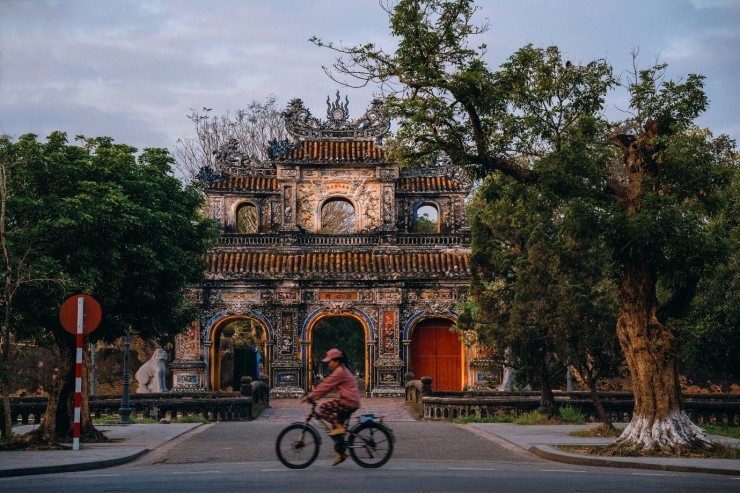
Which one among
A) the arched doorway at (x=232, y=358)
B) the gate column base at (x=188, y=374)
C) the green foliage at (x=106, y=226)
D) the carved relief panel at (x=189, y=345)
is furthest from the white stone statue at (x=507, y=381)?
the green foliage at (x=106, y=226)

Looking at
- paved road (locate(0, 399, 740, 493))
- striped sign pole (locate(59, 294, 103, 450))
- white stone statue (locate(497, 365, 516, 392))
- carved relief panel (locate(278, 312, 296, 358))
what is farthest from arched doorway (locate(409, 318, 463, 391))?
striped sign pole (locate(59, 294, 103, 450))

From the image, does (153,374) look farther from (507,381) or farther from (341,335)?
(341,335)

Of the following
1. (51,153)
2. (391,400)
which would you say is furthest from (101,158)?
(391,400)

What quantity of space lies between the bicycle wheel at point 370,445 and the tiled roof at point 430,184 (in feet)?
105

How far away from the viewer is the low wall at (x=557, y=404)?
29.8 meters

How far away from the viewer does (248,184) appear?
48.4 metres

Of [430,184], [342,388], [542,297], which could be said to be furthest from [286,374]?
[342,388]

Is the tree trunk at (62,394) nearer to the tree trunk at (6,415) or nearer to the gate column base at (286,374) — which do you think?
the tree trunk at (6,415)

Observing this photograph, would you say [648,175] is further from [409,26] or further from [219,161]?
[219,161]

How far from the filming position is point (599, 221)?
19.5 meters

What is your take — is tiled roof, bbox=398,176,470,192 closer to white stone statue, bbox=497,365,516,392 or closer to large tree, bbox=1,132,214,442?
white stone statue, bbox=497,365,516,392

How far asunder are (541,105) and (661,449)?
6829mm

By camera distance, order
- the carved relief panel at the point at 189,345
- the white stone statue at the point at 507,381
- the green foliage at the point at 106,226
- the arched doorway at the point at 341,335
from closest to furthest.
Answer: the green foliage at the point at 106,226, the white stone statue at the point at 507,381, the carved relief panel at the point at 189,345, the arched doorway at the point at 341,335

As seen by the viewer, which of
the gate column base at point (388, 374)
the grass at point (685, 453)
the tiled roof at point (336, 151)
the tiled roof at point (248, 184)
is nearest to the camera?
the grass at point (685, 453)
